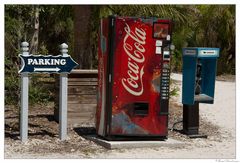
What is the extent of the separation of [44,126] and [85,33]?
366 cm

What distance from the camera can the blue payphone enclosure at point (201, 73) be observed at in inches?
370

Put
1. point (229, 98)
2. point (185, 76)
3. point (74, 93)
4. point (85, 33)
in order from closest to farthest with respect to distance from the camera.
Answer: point (185, 76)
point (74, 93)
point (85, 33)
point (229, 98)

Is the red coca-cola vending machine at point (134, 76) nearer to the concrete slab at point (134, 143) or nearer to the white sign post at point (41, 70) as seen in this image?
the concrete slab at point (134, 143)

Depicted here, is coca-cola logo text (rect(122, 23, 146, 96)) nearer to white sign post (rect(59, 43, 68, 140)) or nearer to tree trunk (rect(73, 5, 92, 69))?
white sign post (rect(59, 43, 68, 140))

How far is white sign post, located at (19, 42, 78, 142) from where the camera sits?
28.3 ft

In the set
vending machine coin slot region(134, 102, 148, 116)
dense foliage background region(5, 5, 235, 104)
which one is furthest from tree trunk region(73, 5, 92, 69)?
vending machine coin slot region(134, 102, 148, 116)

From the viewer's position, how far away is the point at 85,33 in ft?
42.5

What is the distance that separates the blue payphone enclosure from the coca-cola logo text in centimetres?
125

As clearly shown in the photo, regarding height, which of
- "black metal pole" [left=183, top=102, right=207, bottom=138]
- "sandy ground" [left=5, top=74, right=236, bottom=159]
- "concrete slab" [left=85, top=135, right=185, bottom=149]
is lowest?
"sandy ground" [left=5, top=74, right=236, bottom=159]

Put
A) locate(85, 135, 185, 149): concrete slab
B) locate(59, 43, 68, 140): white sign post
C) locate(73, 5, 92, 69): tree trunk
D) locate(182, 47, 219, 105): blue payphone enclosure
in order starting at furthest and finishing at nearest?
locate(73, 5, 92, 69): tree trunk → locate(182, 47, 219, 105): blue payphone enclosure → locate(59, 43, 68, 140): white sign post → locate(85, 135, 185, 149): concrete slab

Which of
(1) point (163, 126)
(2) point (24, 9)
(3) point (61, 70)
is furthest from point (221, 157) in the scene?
(2) point (24, 9)

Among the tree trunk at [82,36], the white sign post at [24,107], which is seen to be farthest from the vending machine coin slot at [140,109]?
the tree trunk at [82,36]

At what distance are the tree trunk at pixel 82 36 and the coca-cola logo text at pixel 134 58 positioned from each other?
4.12 m

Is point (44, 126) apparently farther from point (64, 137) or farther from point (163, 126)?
point (163, 126)
